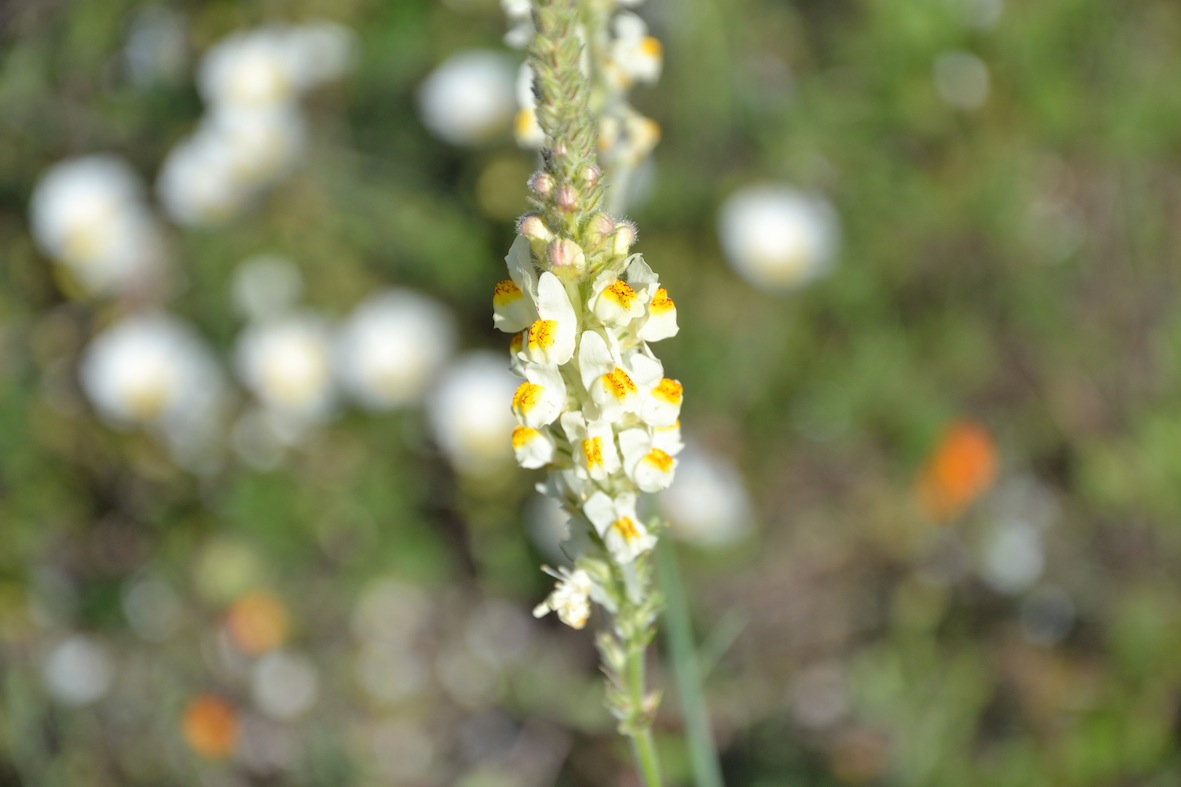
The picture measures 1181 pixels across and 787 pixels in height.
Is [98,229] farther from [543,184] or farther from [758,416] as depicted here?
[543,184]

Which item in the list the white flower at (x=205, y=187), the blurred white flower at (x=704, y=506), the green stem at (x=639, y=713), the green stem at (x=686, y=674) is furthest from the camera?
the white flower at (x=205, y=187)

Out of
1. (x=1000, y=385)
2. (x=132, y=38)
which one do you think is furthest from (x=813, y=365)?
(x=132, y=38)

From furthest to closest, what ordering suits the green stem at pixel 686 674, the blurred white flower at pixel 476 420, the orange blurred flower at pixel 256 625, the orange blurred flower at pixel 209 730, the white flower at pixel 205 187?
1. the white flower at pixel 205 187
2. the blurred white flower at pixel 476 420
3. the orange blurred flower at pixel 256 625
4. the orange blurred flower at pixel 209 730
5. the green stem at pixel 686 674

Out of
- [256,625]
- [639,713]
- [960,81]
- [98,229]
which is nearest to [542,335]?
[639,713]

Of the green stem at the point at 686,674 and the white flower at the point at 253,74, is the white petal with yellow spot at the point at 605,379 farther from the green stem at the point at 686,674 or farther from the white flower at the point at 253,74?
the white flower at the point at 253,74

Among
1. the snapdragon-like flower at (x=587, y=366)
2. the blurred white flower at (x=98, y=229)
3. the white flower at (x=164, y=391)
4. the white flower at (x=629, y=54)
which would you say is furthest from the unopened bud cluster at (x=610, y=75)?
the blurred white flower at (x=98, y=229)

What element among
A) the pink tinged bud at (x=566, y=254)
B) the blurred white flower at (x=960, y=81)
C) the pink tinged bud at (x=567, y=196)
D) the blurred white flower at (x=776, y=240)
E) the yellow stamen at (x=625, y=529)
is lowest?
the blurred white flower at (x=776, y=240)
